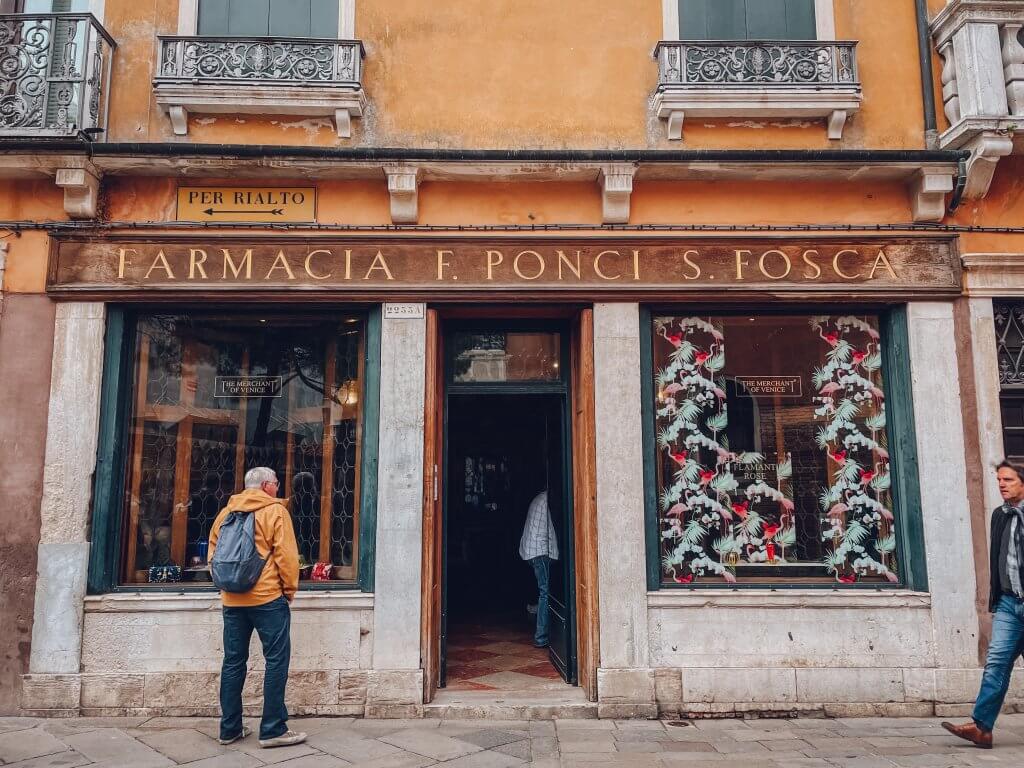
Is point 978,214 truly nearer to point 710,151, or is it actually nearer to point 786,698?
point 710,151

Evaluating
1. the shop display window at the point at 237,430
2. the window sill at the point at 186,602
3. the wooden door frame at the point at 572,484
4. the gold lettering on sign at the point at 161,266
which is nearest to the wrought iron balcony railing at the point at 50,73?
the gold lettering on sign at the point at 161,266

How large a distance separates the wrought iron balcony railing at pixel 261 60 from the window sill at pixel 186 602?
14.3 ft

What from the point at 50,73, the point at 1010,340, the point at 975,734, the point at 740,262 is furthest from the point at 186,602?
the point at 1010,340

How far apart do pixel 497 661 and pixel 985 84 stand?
694 cm

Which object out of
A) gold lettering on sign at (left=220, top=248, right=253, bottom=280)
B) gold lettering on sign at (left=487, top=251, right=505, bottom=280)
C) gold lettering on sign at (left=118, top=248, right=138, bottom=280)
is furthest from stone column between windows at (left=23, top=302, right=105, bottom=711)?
gold lettering on sign at (left=487, top=251, right=505, bottom=280)

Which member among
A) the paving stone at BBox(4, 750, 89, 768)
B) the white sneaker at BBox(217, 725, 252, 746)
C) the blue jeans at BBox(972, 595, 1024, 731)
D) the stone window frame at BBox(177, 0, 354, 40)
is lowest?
the paving stone at BBox(4, 750, 89, 768)

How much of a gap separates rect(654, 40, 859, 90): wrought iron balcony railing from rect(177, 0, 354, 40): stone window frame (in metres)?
2.83

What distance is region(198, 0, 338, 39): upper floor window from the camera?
22.5ft

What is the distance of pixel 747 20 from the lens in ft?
22.8

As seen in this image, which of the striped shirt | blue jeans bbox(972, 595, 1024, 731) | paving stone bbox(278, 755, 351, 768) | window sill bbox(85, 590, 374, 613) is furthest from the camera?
the striped shirt

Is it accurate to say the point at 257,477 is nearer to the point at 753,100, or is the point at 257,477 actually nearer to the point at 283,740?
the point at 283,740

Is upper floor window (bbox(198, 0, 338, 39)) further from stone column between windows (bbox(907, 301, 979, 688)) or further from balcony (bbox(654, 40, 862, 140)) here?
stone column between windows (bbox(907, 301, 979, 688))

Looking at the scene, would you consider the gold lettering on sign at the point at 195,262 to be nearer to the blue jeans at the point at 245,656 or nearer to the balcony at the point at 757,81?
the blue jeans at the point at 245,656

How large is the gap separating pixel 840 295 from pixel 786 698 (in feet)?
11.3
